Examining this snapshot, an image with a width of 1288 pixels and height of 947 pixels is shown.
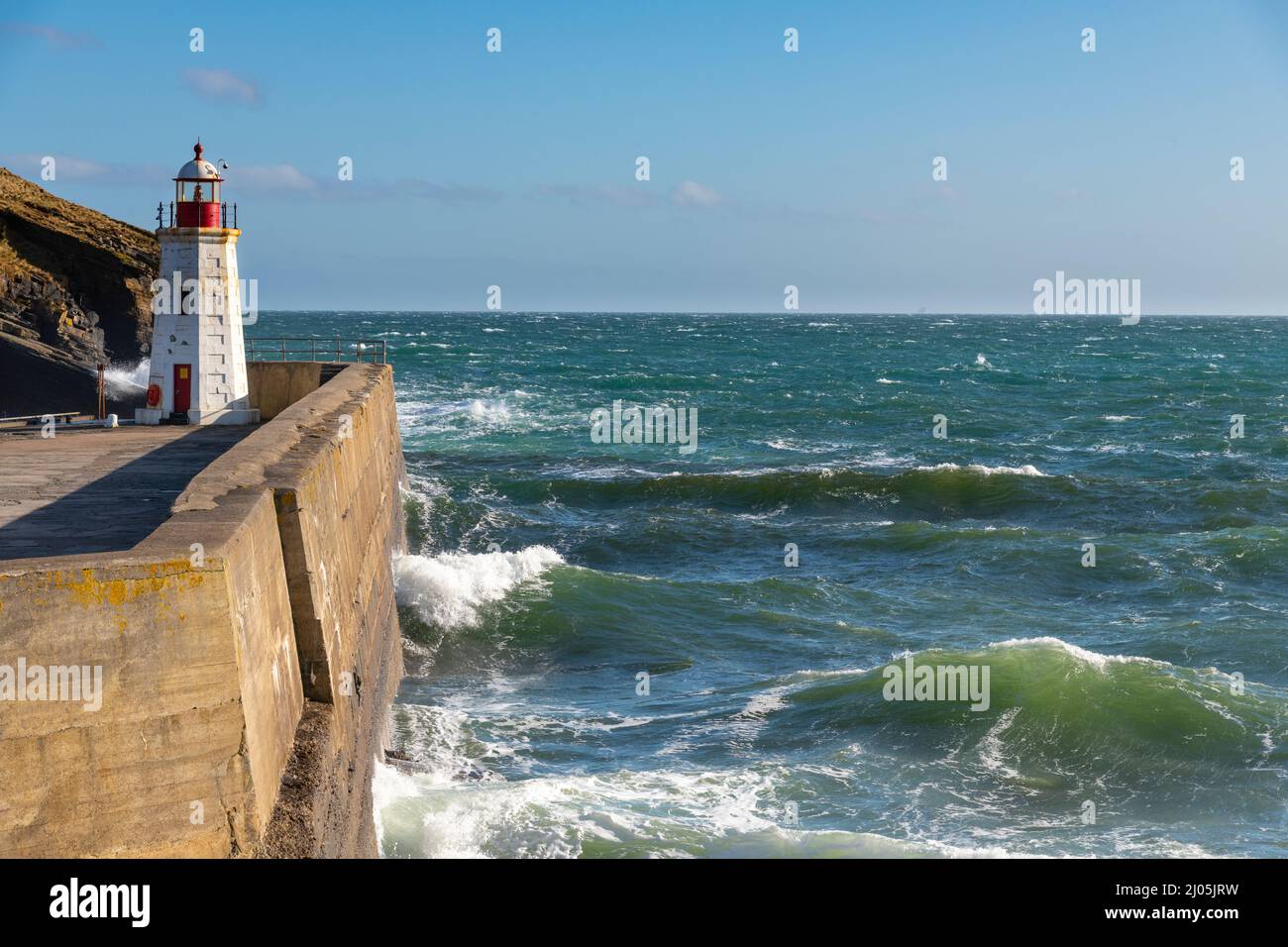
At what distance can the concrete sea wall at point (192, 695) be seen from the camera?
4.79m

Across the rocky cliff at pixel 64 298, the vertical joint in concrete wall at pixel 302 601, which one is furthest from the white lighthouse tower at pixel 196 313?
the vertical joint in concrete wall at pixel 302 601

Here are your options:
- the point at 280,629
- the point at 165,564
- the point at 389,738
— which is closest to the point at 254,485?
the point at 280,629

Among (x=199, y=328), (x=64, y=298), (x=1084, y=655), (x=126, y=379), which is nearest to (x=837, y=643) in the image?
(x=1084, y=655)

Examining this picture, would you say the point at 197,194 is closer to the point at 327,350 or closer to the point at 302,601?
the point at 327,350

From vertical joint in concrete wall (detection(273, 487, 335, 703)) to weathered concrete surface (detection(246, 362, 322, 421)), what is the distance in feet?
37.9

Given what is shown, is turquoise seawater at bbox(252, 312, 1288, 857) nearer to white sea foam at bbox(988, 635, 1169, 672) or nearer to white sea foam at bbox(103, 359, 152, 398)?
white sea foam at bbox(988, 635, 1169, 672)

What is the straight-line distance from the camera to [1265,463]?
2844cm

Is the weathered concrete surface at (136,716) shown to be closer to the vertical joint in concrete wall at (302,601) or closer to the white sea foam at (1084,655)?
the vertical joint in concrete wall at (302,601)

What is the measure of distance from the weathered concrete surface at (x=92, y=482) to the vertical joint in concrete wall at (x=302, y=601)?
779mm

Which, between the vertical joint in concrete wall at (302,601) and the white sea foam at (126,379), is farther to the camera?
the white sea foam at (126,379)

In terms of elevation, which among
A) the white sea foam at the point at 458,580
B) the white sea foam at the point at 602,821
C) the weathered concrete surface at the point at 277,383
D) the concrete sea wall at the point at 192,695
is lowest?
the white sea foam at the point at 602,821

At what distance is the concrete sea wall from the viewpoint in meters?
4.79

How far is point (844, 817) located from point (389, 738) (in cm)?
392
